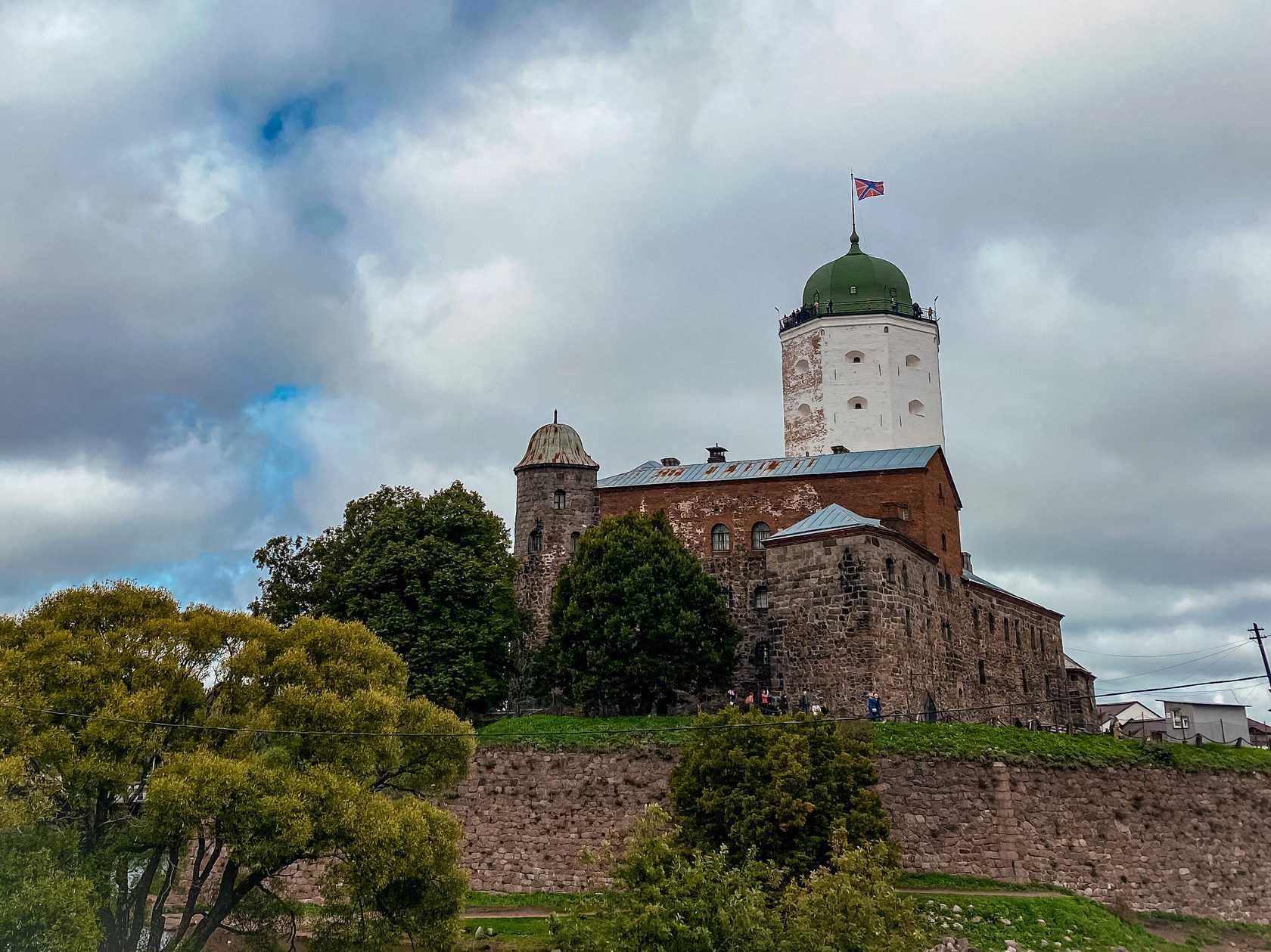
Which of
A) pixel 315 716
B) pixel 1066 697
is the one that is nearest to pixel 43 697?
pixel 315 716

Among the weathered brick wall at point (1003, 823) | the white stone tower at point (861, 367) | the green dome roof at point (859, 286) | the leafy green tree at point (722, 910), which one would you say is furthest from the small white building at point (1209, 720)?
the leafy green tree at point (722, 910)

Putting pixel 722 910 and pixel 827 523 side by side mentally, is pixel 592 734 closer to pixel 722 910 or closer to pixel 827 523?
pixel 827 523

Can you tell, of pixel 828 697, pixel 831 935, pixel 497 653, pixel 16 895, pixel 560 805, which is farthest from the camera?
pixel 497 653

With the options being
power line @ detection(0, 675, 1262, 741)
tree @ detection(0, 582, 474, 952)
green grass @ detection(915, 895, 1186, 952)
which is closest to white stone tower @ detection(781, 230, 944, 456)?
power line @ detection(0, 675, 1262, 741)

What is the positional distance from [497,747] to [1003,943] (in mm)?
15687

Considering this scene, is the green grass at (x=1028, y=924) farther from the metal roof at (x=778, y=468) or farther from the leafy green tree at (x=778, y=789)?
the metal roof at (x=778, y=468)

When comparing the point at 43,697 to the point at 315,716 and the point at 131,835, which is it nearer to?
the point at 131,835

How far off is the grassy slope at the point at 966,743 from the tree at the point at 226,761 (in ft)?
30.5

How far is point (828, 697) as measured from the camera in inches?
1620

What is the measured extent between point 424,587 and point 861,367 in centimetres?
2886

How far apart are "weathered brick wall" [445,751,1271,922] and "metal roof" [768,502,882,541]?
10561 millimetres

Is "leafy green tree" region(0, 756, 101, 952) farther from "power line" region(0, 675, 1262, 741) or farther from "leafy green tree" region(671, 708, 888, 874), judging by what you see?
"leafy green tree" region(671, 708, 888, 874)

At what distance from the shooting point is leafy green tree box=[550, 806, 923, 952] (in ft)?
72.1

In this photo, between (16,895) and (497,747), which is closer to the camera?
(16,895)
